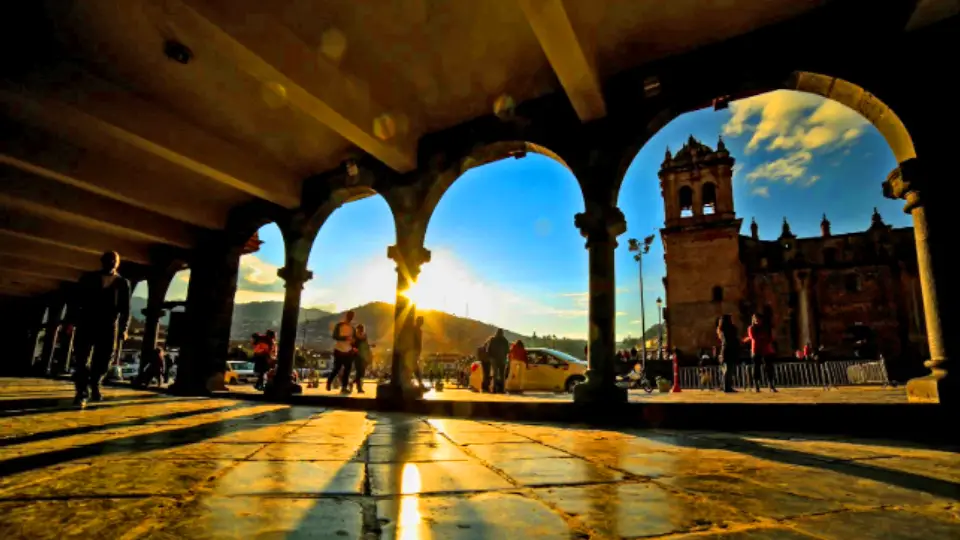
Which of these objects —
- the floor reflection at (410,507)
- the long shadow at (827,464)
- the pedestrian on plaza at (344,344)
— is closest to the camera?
the floor reflection at (410,507)

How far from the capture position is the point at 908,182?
14.2 feet

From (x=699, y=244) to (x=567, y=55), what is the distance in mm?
24897

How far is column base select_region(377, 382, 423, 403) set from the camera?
6.64 meters

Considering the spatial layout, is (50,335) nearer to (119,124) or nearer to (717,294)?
(119,124)

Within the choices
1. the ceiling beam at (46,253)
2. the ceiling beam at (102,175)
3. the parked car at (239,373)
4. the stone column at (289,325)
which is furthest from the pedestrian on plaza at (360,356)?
the parked car at (239,373)

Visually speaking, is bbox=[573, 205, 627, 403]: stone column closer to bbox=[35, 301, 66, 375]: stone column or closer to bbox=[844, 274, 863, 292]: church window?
bbox=[35, 301, 66, 375]: stone column

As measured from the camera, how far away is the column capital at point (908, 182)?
14.1ft

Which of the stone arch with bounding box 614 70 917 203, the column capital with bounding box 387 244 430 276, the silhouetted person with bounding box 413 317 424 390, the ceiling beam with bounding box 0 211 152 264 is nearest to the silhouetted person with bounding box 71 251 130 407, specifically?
the column capital with bounding box 387 244 430 276

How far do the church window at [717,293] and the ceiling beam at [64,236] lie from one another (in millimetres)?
27197

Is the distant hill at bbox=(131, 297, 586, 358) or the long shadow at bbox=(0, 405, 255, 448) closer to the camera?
the long shadow at bbox=(0, 405, 255, 448)

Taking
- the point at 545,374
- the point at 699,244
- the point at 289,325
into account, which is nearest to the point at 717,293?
the point at 699,244

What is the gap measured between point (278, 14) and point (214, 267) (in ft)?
23.7

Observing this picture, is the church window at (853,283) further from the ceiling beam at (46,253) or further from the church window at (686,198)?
the ceiling beam at (46,253)

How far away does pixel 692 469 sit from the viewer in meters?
2.10
